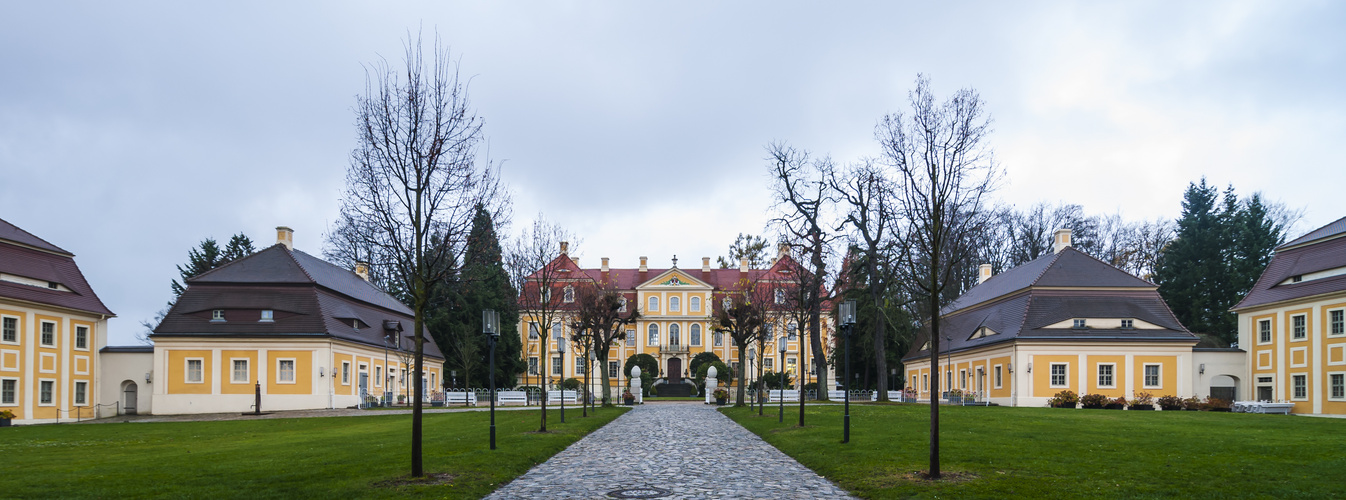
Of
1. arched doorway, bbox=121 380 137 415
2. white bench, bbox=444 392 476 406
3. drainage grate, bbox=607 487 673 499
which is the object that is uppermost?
drainage grate, bbox=607 487 673 499

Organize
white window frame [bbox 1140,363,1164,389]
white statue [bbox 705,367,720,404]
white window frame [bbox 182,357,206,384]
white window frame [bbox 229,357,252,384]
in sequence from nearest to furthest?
white window frame [bbox 182,357,206,384] → white window frame [bbox 229,357,252,384] → white window frame [bbox 1140,363,1164,389] → white statue [bbox 705,367,720,404]

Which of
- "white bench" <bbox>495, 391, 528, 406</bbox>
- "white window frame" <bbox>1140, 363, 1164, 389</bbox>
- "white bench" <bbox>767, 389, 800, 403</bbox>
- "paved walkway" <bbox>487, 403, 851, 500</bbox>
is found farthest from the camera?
"white bench" <bbox>495, 391, 528, 406</bbox>

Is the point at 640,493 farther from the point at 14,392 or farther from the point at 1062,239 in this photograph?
the point at 1062,239

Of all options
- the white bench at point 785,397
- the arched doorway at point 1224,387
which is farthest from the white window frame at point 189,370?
the arched doorway at point 1224,387

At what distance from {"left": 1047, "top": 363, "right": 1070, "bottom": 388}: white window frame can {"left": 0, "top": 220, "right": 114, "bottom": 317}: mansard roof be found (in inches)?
1622

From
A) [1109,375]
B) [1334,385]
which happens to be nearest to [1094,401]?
[1109,375]

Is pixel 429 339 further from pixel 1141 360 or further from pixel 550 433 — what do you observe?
pixel 1141 360

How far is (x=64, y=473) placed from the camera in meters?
13.0

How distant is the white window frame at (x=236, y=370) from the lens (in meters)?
38.7

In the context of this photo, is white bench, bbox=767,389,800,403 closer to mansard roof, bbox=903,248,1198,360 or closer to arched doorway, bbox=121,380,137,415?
mansard roof, bbox=903,248,1198,360

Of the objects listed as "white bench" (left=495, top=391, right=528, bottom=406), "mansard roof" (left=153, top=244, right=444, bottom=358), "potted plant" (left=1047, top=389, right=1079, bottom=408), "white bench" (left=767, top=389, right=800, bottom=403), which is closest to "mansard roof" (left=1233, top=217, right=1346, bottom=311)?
"potted plant" (left=1047, top=389, right=1079, bottom=408)

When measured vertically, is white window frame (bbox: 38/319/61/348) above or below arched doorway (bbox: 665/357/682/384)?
above

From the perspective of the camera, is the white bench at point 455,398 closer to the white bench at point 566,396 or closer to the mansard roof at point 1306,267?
the white bench at point 566,396

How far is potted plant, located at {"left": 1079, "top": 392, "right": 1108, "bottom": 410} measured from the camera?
36219 millimetres
